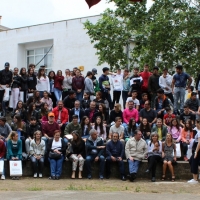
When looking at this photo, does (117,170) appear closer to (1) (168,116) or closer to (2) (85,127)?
(2) (85,127)

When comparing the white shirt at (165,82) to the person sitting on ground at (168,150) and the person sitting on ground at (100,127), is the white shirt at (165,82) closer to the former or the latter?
the person sitting on ground at (100,127)

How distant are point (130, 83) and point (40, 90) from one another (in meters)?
2.76

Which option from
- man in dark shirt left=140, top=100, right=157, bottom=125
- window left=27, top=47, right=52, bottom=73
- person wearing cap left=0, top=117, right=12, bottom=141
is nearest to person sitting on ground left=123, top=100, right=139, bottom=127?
man in dark shirt left=140, top=100, right=157, bottom=125

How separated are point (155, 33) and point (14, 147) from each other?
316 inches

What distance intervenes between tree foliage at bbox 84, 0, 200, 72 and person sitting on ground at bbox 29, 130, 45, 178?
688 centimetres

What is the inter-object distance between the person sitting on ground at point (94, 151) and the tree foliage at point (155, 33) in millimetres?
6401

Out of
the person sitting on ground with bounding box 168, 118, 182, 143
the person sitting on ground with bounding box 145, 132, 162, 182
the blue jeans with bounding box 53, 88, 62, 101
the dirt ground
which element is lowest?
the dirt ground

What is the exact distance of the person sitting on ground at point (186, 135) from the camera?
11.7 metres

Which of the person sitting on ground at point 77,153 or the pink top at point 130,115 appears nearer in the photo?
the person sitting on ground at point 77,153

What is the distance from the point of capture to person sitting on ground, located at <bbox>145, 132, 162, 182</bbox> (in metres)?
11.0

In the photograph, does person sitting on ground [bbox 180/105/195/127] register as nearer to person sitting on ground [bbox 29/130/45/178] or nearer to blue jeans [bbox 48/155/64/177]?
blue jeans [bbox 48/155/64/177]

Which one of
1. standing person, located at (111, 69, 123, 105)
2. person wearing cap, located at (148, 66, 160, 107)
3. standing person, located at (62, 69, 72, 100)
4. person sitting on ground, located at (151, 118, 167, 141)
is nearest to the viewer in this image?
person sitting on ground, located at (151, 118, 167, 141)

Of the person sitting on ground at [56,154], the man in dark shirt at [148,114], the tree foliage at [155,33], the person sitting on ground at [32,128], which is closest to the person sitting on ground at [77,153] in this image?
the person sitting on ground at [56,154]

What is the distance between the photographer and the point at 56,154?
1112 centimetres
